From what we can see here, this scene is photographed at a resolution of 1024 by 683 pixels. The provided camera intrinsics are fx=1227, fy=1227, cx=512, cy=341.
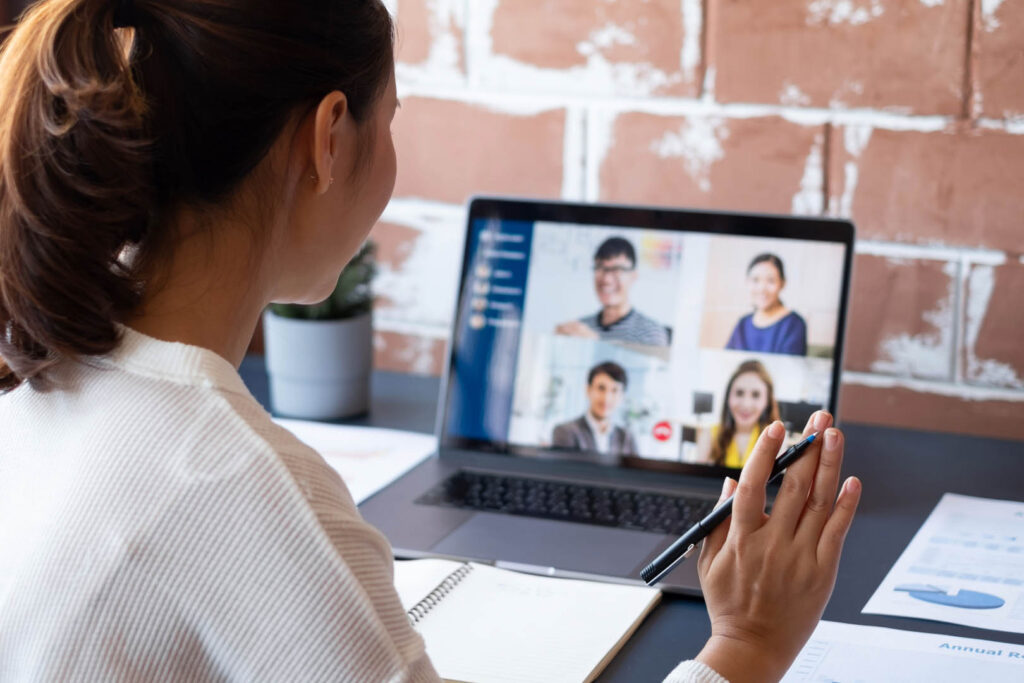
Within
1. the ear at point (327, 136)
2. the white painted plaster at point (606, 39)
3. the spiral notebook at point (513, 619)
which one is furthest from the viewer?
the white painted plaster at point (606, 39)

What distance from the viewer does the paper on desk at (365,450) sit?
122cm

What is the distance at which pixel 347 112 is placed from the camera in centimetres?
77

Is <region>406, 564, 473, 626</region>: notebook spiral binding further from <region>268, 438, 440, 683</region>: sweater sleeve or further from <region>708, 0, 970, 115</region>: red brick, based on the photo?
<region>708, 0, 970, 115</region>: red brick

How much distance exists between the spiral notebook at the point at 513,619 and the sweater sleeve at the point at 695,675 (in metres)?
0.08

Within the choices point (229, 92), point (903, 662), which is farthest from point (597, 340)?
point (229, 92)

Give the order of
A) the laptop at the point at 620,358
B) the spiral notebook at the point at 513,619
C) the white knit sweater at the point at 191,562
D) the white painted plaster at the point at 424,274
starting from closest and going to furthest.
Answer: the white knit sweater at the point at 191,562 < the spiral notebook at the point at 513,619 < the laptop at the point at 620,358 < the white painted plaster at the point at 424,274

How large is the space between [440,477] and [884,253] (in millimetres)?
549

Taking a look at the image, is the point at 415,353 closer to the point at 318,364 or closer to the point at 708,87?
the point at 318,364

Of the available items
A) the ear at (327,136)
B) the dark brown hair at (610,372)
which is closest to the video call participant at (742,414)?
the dark brown hair at (610,372)

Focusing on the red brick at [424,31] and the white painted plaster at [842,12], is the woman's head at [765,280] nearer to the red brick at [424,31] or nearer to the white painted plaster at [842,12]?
the white painted plaster at [842,12]

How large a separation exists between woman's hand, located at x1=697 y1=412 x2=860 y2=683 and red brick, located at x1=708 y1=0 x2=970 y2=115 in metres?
0.61

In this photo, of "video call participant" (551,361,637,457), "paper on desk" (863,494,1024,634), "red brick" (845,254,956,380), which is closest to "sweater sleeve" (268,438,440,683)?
"paper on desk" (863,494,1024,634)

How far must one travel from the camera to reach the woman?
63 centimetres

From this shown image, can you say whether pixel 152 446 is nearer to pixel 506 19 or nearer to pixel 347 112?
pixel 347 112
